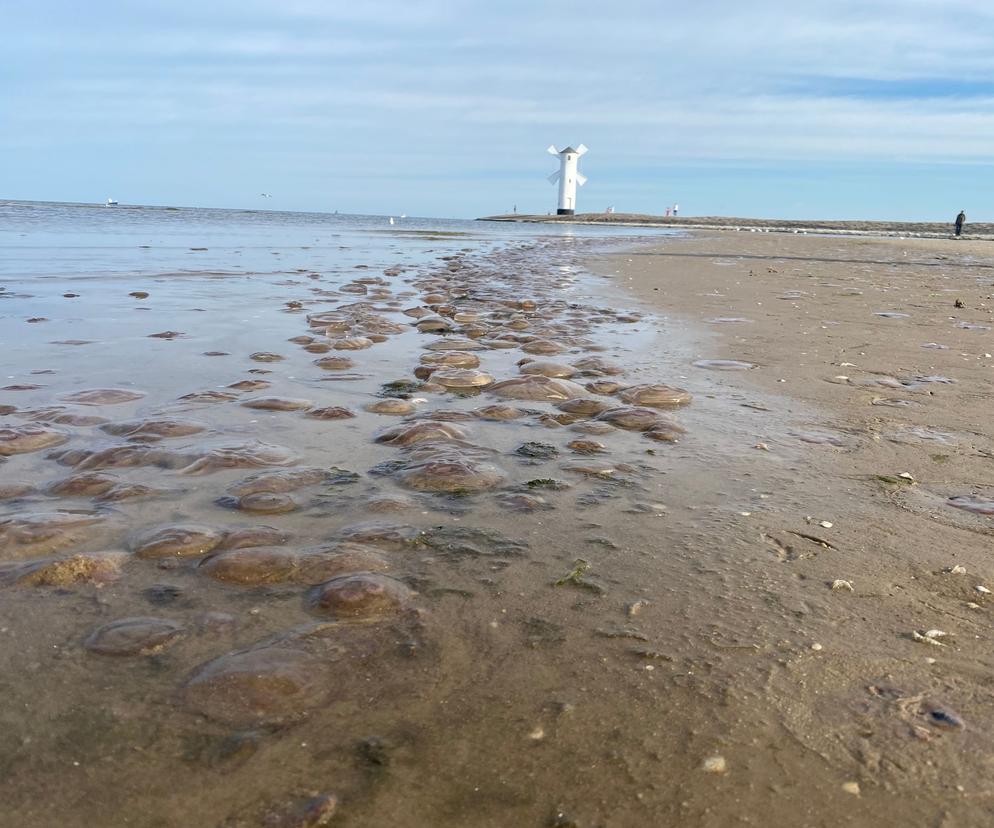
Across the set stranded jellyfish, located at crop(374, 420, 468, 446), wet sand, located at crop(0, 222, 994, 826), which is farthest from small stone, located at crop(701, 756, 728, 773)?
stranded jellyfish, located at crop(374, 420, 468, 446)

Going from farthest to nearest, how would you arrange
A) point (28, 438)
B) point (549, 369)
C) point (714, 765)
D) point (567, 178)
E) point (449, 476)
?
point (567, 178) → point (549, 369) → point (28, 438) → point (449, 476) → point (714, 765)

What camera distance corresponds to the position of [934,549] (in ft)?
6.81

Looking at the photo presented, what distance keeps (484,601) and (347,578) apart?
1.03 feet

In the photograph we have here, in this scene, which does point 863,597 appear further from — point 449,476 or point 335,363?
point 335,363

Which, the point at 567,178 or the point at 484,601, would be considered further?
the point at 567,178

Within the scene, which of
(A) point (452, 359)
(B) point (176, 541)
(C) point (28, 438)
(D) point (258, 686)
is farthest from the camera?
(A) point (452, 359)

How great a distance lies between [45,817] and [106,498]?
1.31 m

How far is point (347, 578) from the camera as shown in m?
1.81

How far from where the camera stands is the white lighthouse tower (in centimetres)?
8462

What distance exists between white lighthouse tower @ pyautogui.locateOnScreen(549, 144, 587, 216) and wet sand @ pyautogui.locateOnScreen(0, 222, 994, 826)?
279ft

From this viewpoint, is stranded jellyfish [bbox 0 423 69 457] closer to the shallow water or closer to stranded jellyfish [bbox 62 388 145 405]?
the shallow water

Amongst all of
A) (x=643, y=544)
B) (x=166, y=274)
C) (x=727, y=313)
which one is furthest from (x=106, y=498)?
(x=166, y=274)

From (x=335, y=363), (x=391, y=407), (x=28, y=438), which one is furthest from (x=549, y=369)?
(x=28, y=438)

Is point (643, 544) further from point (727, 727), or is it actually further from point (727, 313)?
point (727, 313)
